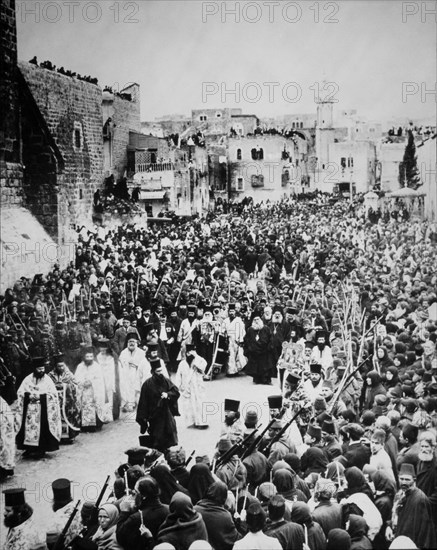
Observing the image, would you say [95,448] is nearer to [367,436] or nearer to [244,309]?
[244,309]

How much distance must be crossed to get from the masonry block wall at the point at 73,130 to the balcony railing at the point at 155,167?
0.42 m

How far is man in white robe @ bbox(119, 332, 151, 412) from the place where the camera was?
305 inches

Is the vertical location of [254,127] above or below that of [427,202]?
above

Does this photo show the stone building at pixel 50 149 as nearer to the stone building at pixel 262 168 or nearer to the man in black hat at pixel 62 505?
the stone building at pixel 262 168

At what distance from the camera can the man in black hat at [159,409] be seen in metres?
7.41

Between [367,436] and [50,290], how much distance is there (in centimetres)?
361

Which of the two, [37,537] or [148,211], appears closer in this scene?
[37,537]

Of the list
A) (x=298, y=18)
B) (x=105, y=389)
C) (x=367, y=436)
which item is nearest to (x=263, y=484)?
(x=367, y=436)

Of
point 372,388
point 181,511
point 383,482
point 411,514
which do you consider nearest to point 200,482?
point 181,511

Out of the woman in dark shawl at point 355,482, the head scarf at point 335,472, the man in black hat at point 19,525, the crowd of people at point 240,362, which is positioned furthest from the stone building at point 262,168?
the man in black hat at point 19,525

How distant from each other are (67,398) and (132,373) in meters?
0.68

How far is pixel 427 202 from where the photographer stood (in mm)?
Result: 7457

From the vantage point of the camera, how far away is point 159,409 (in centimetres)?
749

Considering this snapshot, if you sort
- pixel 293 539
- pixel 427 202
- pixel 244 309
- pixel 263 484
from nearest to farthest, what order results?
pixel 293 539
pixel 263 484
pixel 427 202
pixel 244 309
